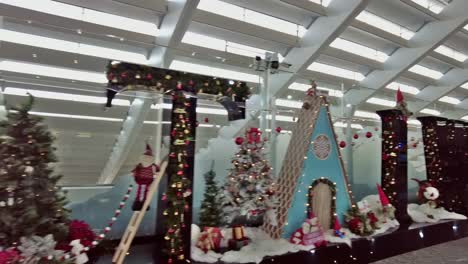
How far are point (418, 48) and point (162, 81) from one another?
22.9ft

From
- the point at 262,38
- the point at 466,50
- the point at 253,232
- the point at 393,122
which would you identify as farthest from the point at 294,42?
the point at 466,50

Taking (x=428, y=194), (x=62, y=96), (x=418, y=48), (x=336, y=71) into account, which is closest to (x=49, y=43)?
(x=62, y=96)

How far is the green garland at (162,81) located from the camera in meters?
3.60

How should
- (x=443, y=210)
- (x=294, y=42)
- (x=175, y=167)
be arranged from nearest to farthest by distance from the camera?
(x=175, y=167) → (x=443, y=210) → (x=294, y=42)

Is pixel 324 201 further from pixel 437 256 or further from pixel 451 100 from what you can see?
pixel 451 100

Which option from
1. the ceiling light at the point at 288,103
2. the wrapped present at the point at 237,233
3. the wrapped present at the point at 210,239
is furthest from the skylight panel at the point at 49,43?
the ceiling light at the point at 288,103

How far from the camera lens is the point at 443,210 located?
667 centimetres

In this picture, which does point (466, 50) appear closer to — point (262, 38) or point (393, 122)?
point (393, 122)

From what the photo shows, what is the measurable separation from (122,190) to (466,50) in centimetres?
985

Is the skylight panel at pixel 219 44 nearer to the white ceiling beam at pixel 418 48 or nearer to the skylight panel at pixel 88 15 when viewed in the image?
the skylight panel at pixel 88 15

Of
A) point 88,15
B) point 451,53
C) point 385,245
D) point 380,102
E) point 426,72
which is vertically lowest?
point 385,245

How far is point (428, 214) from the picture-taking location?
21.1 ft

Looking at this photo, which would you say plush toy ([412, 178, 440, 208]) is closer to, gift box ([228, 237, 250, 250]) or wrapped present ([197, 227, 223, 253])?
gift box ([228, 237, 250, 250])

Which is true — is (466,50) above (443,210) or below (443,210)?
above
